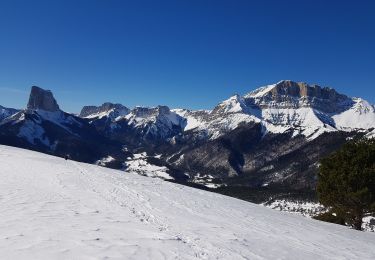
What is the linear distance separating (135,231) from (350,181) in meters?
30.5

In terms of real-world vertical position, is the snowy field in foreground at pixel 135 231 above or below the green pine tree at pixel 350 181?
below

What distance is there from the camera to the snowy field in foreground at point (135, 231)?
1525cm

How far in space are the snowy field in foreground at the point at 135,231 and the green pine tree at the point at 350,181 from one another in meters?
16.7

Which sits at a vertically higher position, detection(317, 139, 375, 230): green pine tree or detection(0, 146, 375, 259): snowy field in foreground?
detection(317, 139, 375, 230): green pine tree

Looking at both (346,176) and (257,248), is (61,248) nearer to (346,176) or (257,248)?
(257,248)

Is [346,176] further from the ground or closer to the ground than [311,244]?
further from the ground

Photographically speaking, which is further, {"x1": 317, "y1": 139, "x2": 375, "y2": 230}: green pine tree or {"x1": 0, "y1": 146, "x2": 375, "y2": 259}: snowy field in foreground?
{"x1": 317, "y1": 139, "x2": 375, "y2": 230}: green pine tree

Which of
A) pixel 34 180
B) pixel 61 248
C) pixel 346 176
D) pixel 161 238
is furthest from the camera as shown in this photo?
pixel 346 176

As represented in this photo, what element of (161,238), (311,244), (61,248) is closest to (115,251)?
(61,248)

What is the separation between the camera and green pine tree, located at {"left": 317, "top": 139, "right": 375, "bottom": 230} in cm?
4072

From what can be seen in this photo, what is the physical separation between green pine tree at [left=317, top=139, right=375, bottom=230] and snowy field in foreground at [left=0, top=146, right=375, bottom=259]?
1667 centimetres

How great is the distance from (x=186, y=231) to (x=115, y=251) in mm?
5687

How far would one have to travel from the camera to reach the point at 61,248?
48.3 feet

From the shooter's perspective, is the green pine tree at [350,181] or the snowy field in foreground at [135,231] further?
the green pine tree at [350,181]
